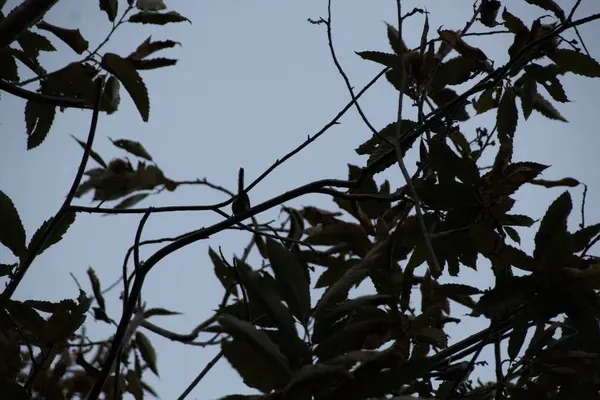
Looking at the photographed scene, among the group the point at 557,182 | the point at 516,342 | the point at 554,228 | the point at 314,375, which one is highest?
the point at 557,182

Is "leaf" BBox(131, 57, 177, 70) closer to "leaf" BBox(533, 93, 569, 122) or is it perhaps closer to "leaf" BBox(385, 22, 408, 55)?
"leaf" BBox(385, 22, 408, 55)

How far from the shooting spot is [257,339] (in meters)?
0.71

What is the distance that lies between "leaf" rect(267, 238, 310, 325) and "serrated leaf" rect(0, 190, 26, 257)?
542 mm

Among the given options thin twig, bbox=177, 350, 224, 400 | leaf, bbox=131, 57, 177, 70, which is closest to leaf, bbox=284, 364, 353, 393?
thin twig, bbox=177, 350, 224, 400

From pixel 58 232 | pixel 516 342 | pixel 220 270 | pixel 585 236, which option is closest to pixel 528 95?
pixel 585 236

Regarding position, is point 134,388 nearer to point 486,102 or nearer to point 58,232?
point 58,232

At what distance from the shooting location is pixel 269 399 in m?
0.70

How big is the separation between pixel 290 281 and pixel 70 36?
0.78 meters

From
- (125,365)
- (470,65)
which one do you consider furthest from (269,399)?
(125,365)

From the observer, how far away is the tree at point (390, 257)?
30.6 inches

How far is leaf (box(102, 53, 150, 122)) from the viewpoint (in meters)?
1.19

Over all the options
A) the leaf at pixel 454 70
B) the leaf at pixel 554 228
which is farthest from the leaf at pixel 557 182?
the leaf at pixel 554 228

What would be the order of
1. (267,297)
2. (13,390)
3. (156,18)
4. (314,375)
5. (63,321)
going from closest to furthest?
(314,375), (267,297), (13,390), (63,321), (156,18)

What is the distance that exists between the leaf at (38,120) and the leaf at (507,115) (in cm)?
99
